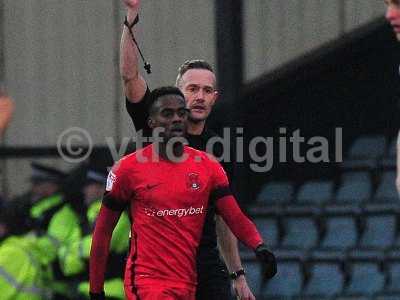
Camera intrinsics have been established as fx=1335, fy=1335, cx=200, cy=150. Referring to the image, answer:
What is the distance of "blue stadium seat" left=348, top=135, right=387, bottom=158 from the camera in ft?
36.7

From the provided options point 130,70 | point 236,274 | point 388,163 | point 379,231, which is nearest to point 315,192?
point 388,163

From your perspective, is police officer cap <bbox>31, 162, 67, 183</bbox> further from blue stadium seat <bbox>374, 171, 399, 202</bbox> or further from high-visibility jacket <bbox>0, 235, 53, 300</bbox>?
blue stadium seat <bbox>374, 171, 399, 202</bbox>

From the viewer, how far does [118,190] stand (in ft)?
19.7

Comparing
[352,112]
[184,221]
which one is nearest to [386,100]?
[352,112]

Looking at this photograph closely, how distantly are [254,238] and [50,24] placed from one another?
229 inches

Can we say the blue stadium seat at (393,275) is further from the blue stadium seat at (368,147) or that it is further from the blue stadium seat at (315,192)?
the blue stadium seat at (368,147)

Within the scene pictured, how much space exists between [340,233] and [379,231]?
352mm

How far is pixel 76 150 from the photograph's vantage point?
11.7 meters

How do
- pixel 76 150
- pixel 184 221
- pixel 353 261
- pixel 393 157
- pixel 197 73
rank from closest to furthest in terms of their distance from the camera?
pixel 184 221 → pixel 197 73 → pixel 353 261 → pixel 393 157 → pixel 76 150

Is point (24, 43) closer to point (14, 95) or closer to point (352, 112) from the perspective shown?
point (14, 95)

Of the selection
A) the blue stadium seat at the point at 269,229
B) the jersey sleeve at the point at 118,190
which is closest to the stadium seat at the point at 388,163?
the blue stadium seat at the point at 269,229

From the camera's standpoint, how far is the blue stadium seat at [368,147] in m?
11.2

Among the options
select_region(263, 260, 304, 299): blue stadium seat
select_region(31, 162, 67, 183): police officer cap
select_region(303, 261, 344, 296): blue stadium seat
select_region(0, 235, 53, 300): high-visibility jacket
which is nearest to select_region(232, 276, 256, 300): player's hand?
select_region(0, 235, 53, 300): high-visibility jacket

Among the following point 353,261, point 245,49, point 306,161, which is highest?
point 245,49
